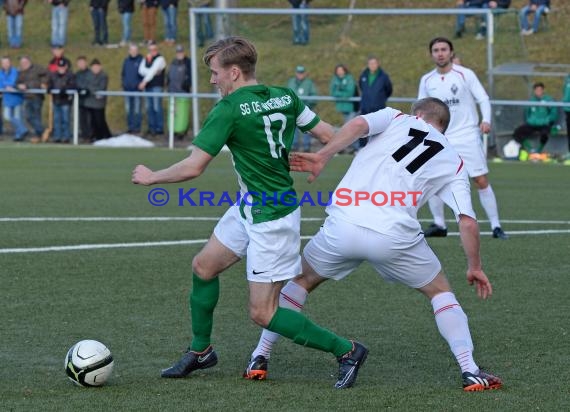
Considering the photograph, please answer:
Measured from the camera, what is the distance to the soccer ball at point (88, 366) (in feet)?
20.3

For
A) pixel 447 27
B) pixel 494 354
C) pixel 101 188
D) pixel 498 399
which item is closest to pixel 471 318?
pixel 494 354

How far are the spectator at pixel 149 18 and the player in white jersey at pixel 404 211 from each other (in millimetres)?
24242

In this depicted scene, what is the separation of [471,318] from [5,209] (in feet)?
25.4

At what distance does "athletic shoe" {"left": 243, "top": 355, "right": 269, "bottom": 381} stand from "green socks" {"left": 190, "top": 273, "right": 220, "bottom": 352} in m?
0.30

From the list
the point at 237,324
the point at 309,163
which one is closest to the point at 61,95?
the point at 237,324

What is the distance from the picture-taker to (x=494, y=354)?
7102 millimetres

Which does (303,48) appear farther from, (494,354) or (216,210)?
(494,354)

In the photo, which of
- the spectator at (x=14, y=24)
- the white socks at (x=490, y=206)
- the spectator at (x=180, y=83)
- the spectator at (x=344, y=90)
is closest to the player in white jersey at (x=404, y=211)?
the white socks at (x=490, y=206)

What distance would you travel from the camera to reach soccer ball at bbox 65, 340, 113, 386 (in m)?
6.20

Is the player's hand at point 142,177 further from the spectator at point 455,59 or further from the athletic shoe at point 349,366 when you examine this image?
the spectator at point 455,59

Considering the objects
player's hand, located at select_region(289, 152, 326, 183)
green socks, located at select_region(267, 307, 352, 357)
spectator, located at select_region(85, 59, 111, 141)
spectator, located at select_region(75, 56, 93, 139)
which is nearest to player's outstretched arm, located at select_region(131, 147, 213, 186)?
player's hand, located at select_region(289, 152, 326, 183)

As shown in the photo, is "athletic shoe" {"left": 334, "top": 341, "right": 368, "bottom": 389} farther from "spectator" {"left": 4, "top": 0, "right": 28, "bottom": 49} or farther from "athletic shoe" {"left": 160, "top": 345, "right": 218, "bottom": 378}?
"spectator" {"left": 4, "top": 0, "right": 28, "bottom": 49}

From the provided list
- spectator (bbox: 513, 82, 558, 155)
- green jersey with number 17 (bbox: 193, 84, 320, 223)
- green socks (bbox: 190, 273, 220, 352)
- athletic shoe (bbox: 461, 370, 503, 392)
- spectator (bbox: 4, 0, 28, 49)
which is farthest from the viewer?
spectator (bbox: 4, 0, 28, 49)

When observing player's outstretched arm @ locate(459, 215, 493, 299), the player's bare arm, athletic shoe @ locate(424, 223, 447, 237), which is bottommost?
athletic shoe @ locate(424, 223, 447, 237)
